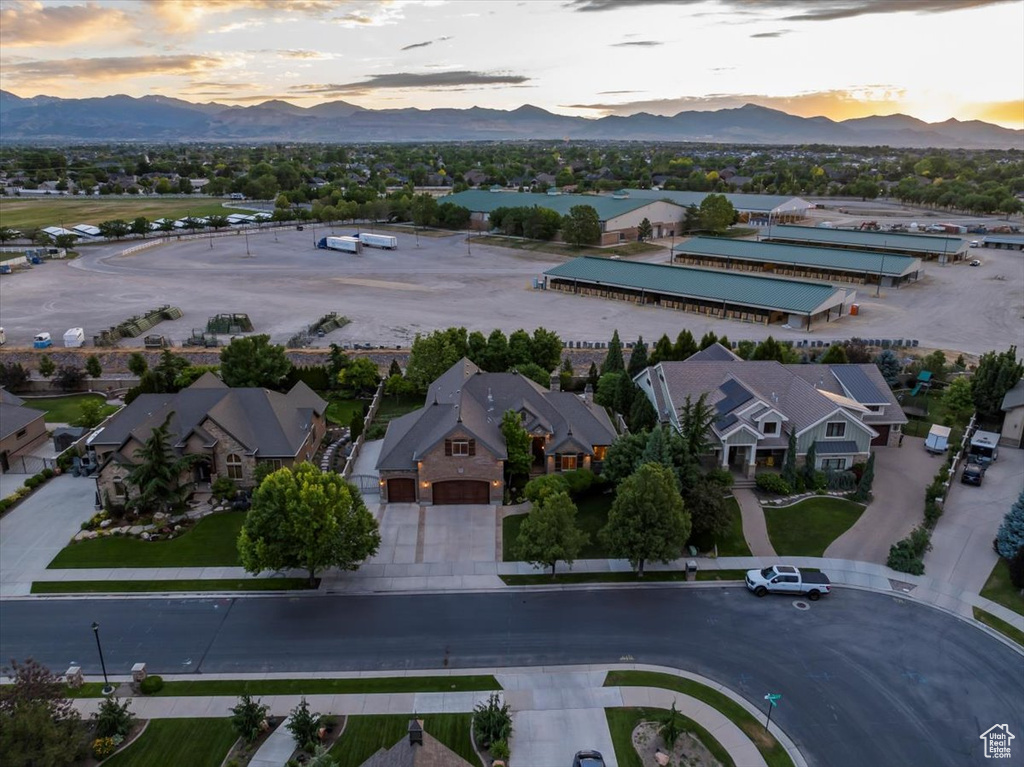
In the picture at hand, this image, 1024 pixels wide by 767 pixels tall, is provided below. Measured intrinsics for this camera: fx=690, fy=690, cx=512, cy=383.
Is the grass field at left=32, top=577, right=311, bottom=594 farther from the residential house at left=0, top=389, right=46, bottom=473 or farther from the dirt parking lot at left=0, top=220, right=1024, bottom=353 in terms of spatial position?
the dirt parking lot at left=0, top=220, right=1024, bottom=353

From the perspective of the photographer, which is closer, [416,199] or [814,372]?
[814,372]

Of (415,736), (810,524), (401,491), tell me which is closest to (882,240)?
(810,524)

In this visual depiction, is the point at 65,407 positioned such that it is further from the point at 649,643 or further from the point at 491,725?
the point at 649,643

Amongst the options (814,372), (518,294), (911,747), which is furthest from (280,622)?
(518,294)

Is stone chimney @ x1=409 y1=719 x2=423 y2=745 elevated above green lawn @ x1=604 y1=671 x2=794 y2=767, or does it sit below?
above

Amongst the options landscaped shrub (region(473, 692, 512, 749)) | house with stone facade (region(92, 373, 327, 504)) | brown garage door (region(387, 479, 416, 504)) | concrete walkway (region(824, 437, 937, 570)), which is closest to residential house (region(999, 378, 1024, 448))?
concrete walkway (region(824, 437, 937, 570))

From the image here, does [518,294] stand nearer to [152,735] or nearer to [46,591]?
[46,591]

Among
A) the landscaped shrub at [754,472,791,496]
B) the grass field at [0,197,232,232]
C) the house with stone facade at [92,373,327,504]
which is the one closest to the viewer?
the house with stone facade at [92,373,327,504]

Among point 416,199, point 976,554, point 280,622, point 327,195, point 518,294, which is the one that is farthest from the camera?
point 327,195
